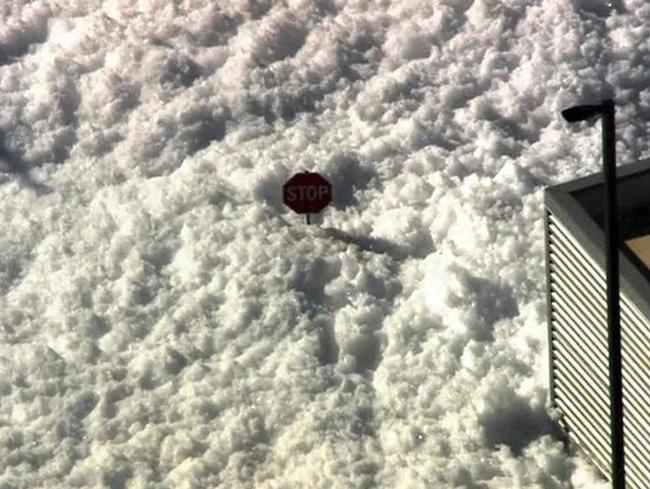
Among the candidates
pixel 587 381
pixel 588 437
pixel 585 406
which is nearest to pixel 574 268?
pixel 587 381

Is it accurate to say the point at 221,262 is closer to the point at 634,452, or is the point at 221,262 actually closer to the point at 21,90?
the point at 21,90

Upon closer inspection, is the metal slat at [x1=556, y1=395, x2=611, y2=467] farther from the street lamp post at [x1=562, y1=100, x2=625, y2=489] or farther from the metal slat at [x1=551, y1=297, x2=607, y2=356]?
the street lamp post at [x1=562, y1=100, x2=625, y2=489]

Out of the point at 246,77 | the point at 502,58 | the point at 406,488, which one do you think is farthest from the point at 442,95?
the point at 406,488

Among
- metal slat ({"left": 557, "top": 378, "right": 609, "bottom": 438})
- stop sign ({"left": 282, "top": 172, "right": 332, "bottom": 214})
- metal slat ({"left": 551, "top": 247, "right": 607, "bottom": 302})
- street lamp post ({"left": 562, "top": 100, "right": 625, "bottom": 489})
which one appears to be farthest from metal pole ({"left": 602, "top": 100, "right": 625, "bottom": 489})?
stop sign ({"left": 282, "top": 172, "right": 332, "bottom": 214})

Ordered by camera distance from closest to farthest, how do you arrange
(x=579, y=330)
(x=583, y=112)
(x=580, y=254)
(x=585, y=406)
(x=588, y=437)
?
(x=583, y=112) → (x=580, y=254) → (x=579, y=330) → (x=585, y=406) → (x=588, y=437)

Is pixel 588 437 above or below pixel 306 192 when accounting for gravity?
below

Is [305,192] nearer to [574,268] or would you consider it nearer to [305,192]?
[305,192]

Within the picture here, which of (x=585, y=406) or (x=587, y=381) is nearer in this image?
(x=587, y=381)

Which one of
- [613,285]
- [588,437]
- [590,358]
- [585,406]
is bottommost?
[588,437]
